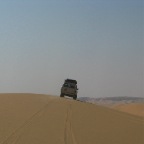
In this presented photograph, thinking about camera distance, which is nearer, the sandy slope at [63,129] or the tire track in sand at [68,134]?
the tire track in sand at [68,134]

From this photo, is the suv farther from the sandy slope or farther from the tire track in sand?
the tire track in sand

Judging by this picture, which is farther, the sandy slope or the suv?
the suv

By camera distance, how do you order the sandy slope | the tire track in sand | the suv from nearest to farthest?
the tire track in sand
the sandy slope
the suv

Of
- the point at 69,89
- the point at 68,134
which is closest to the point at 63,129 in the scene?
the point at 68,134

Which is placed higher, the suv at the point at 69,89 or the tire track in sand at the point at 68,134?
the suv at the point at 69,89

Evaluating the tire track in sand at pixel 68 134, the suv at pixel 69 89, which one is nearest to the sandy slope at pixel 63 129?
the tire track in sand at pixel 68 134

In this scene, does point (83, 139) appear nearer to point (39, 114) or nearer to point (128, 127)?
point (128, 127)

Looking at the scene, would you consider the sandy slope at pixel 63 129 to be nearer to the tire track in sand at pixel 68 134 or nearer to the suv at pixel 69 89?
the tire track in sand at pixel 68 134

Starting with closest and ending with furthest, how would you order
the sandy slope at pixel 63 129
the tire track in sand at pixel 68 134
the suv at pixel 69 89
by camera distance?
the tire track in sand at pixel 68 134 → the sandy slope at pixel 63 129 → the suv at pixel 69 89

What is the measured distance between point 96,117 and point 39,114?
9.16ft

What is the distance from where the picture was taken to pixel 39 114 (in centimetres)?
1923

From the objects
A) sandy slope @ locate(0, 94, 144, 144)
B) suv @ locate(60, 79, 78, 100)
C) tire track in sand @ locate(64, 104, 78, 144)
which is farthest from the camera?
suv @ locate(60, 79, 78, 100)

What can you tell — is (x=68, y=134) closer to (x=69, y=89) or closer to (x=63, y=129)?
(x=63, y=129)

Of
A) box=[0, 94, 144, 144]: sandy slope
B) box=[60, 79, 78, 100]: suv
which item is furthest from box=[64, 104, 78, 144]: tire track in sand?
box=[60, 79, 78, 100]: suv
